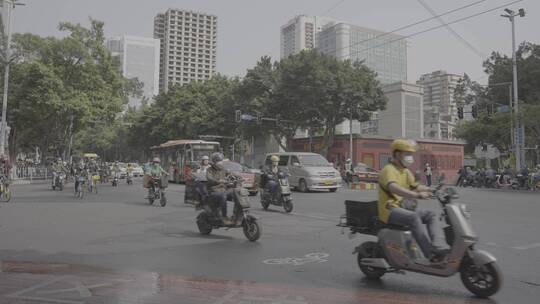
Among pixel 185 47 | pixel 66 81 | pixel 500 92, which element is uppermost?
pixel 185 47

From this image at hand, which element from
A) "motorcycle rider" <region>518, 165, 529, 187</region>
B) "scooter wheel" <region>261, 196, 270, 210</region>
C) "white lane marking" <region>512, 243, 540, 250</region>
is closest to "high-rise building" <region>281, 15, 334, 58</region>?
"scooter wheel" <region>261, 196, 270, 210</region>

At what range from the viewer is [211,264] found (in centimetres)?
664

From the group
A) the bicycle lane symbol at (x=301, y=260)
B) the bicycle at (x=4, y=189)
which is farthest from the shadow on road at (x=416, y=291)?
the bicycle at (x=4, y=189)

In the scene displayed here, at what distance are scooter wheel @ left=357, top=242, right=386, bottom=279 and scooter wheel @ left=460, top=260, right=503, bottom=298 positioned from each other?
950 millimetres

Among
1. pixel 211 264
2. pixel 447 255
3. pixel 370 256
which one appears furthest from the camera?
pixel 211 264

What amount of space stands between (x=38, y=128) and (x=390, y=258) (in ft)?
125

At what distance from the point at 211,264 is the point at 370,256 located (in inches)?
88.0

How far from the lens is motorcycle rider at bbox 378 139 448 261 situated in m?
5.08

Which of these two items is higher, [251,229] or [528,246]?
[251,229]

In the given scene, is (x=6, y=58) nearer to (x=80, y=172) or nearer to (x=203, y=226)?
(x=80, y=172)

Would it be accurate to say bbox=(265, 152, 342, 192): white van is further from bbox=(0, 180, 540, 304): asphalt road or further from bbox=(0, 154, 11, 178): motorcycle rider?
bbox=(0, 154, 11, 178): motorcycle rider

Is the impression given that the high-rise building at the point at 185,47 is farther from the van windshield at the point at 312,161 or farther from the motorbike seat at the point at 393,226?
the motorbike seat at the point at 393,226

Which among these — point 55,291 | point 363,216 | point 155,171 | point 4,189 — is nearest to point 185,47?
point 4,189

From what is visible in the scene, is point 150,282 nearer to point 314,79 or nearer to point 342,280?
point 342,280
